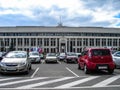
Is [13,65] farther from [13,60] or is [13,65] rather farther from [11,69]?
[13,60]

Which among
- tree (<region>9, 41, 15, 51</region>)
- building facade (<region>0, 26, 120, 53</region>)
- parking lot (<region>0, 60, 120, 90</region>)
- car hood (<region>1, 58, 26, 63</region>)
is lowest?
tree (<region>9, 41, 15, 51</region>)

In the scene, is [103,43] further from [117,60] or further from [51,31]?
[117,60]

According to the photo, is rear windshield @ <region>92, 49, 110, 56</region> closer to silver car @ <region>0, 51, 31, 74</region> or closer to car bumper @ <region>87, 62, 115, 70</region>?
car bumper @ <region>87, 62, 115, 70</region>

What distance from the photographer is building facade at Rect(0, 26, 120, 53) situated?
408 ft

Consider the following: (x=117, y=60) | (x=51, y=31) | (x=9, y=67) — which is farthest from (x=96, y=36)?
(x=9, y=67)

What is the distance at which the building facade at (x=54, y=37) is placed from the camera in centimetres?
12444

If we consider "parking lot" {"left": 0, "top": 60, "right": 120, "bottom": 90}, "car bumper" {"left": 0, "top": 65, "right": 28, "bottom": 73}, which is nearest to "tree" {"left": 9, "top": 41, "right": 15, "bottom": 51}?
"car bumper" {"left": 0, "top": 65, "right": 28, "bottom": 73}

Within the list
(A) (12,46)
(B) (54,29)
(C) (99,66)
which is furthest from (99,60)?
(B) (54,29)

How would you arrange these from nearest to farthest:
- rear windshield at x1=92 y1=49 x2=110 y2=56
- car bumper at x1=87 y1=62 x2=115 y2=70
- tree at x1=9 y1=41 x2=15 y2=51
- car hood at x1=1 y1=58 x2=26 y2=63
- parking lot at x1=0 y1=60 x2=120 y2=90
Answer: parking lot at x1=0 y1=60 x2=120 y2=90 → car hood at x1=1 y1=58 x2=26 y2=63 → car bumper at x1=87 y1=62 x2=115 y2=70 → rear windshield at x1=92 y1=49 x2=110 y2=56 → tree at x1=9 y1=41 x2=15 y2=51

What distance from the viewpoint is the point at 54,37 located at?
12488 centimetres

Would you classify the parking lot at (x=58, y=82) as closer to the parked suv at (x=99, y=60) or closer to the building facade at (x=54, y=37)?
the parked suv at (x=99, y=60)

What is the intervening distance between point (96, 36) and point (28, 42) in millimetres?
27894

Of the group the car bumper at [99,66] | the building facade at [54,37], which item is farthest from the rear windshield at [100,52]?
the building facade at [54,37]

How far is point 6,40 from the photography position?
409 feet
